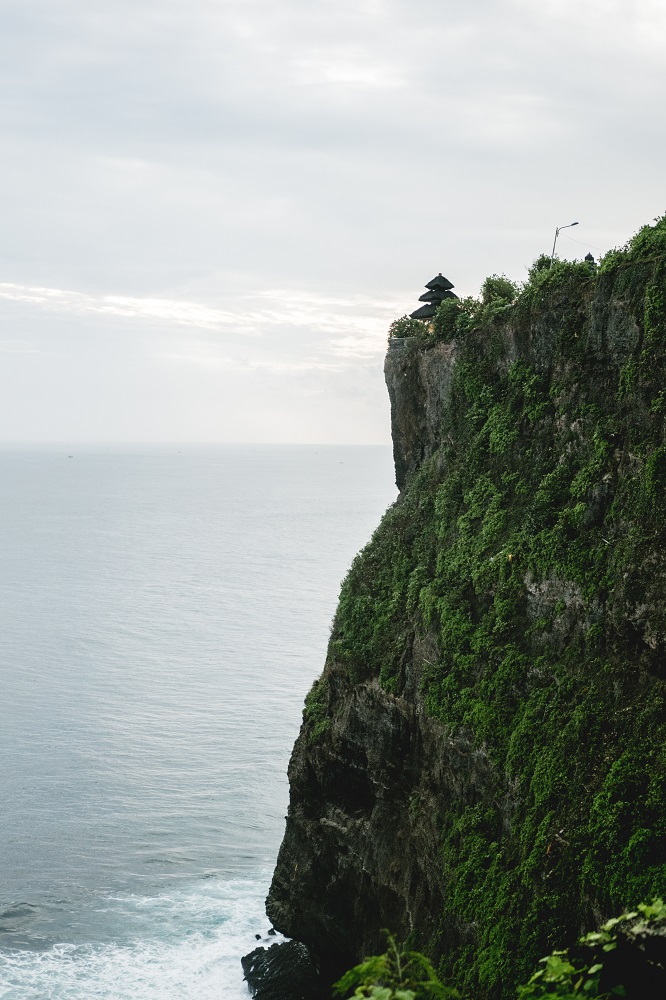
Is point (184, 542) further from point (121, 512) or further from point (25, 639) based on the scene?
point (25, 639)

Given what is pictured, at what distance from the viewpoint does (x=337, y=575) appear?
120 meters

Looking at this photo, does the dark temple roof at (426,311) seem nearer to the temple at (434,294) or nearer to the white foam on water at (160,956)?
the temple at (434,294)

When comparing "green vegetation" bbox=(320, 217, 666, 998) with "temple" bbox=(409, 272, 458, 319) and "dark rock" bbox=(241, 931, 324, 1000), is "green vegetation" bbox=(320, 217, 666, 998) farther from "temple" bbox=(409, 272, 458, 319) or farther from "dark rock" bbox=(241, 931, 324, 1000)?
"dark rock" bbox=(241, 931, 324, 1000)

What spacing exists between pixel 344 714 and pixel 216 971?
13.2 metres

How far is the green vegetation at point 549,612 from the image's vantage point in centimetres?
2286

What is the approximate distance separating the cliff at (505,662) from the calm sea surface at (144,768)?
298 inches

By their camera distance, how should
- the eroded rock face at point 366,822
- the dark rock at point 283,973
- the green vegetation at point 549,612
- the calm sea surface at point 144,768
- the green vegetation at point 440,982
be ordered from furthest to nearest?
1. the calm sea surface at point 144,768
2. the dark rock at point 283,973
3. the eroded rock face at point 366,822
4. the green vegetation at point 549,612
5. the green vegetation at point 440,982

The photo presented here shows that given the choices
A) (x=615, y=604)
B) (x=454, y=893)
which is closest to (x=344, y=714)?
(x=454, y=893)

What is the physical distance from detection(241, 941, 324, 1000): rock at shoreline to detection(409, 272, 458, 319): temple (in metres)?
26.1

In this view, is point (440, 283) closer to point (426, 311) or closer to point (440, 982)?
point (426, 311)

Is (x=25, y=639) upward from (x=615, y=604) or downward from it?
downward

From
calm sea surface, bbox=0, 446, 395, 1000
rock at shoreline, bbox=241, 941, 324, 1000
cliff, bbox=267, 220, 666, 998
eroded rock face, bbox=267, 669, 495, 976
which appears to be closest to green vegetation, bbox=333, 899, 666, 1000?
cliff, bbox=267, 220, 666, 998

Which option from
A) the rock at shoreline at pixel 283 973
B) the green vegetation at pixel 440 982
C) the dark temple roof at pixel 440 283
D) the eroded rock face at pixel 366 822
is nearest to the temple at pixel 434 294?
the dark temple roof at pixel 440 283

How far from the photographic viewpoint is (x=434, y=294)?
38125mm
